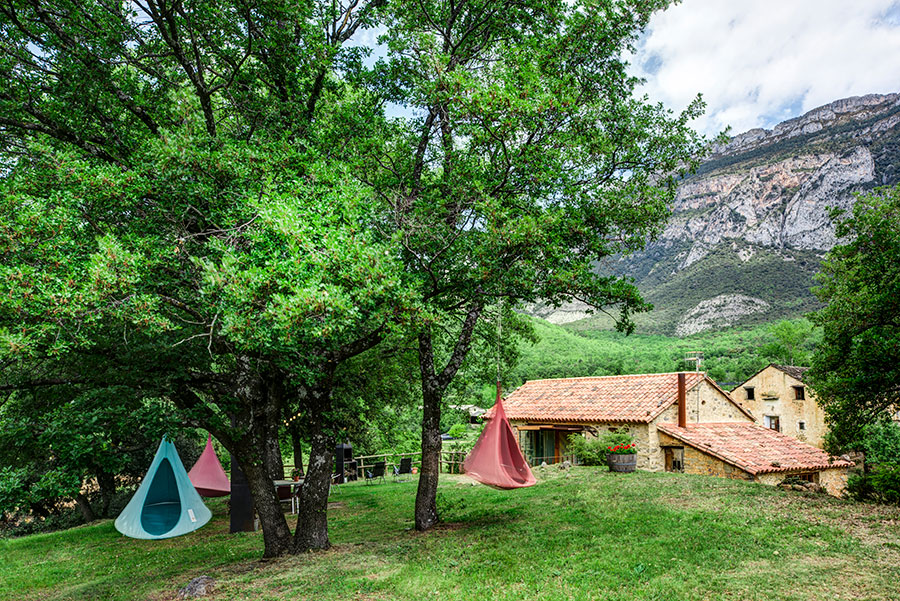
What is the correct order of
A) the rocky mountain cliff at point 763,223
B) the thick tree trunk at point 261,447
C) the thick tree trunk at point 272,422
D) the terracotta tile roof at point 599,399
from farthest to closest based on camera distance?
the rocky mountain cliff at point 763,223 → the terracotta tile roof at point 599,399 → the thick tree trunk at point 272,422 → the thick tree trunk at point 261,447

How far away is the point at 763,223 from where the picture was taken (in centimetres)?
7200

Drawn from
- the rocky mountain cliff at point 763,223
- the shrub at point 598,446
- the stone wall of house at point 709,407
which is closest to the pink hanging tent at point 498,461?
the shrub at point 598,446

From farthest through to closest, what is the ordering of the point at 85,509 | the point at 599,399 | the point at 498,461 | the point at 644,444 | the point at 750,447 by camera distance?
the point at 599,399 < the point at 750,447 < the point at 644,444 < the point at 85,509 < the point at 498,461

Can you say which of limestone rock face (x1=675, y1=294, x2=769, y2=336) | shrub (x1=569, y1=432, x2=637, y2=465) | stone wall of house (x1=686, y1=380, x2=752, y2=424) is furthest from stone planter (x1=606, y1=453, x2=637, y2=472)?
limestone rock face (x1=675, y1=294, x2=769, y2=336)

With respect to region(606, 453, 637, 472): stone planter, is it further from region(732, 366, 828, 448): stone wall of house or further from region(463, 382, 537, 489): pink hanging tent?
region(732, 366, 828, 448): stone wall of house

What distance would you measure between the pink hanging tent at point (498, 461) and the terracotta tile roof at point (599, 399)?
891cm

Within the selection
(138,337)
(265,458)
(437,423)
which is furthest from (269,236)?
(437,423)

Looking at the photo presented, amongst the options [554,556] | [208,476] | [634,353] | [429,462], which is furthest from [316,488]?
[634,353]

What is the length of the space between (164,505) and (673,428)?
601 inches

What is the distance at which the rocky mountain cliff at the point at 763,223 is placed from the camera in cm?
5569

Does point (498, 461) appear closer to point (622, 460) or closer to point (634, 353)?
point (622, 460)

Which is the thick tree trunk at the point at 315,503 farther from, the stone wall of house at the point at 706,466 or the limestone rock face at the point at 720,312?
the limestone rock face at the point at 720,312

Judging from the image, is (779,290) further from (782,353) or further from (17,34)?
(17,34)

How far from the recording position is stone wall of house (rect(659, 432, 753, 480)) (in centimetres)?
1547
